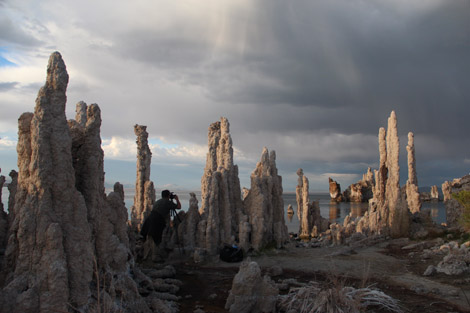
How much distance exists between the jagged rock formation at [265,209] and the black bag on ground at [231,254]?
131cm

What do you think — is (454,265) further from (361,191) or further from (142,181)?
(361,191)

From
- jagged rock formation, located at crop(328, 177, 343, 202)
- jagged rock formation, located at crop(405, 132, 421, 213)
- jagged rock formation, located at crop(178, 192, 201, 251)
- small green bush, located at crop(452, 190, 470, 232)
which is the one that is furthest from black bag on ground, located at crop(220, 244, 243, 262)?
jagged rock formation, located at crop(328, 177, 343, 202)

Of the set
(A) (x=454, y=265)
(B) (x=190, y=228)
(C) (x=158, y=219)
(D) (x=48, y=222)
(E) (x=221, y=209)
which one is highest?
(E) (x=221, y=209)

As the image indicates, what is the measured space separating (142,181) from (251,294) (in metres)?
10.0

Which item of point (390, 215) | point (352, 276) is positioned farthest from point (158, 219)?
point (390, 215)

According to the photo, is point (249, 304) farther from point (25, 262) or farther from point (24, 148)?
point (24, 148)

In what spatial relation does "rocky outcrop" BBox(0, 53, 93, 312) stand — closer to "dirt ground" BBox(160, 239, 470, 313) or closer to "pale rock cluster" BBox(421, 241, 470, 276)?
"dirt ground" BBox(160, 239, 470, 313)

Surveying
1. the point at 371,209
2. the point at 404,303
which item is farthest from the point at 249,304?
the point at 371,209

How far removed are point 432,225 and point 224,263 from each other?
35.1ft

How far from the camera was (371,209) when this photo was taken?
2227cm

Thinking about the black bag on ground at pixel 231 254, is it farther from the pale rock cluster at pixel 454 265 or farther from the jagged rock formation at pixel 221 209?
the pale rock cluster at pixel 454 265

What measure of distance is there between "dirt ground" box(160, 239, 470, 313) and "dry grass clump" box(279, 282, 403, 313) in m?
0.25

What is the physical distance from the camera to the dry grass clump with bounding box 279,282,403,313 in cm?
621

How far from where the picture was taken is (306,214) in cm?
2670
